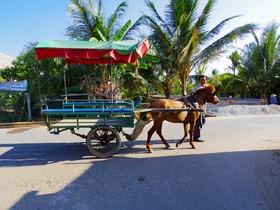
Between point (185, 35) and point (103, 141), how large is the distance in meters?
9.11

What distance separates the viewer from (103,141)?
18.7 feet

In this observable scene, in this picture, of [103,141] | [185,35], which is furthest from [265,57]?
[103,141]

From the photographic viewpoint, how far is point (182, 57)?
12.8 m

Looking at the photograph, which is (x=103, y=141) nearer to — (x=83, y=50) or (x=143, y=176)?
(x=143, y=176)

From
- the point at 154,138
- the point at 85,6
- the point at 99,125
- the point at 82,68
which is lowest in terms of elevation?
the point at 154,138

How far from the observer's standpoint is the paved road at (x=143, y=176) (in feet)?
11.5

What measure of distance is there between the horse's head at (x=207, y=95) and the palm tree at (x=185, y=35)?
21.3 feet

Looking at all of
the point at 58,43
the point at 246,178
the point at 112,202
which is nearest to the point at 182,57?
the point at 58,43

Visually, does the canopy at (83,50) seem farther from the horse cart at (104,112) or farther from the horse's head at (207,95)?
the horse's head at (207,95)

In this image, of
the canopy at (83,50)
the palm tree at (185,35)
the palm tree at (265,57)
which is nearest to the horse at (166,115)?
the canopy at (83,50)

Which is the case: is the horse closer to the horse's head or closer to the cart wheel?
the horse's head

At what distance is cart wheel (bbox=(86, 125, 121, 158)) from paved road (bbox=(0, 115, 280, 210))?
0.58ft

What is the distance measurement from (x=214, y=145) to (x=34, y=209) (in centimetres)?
459

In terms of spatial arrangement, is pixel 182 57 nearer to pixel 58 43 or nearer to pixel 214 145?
pixel 214 145
